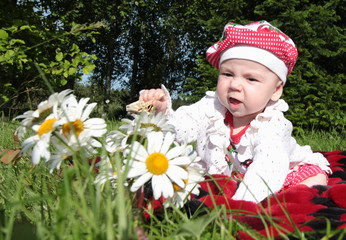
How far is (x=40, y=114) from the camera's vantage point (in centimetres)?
100

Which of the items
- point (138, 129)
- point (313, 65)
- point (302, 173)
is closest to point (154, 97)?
point (138, 129)

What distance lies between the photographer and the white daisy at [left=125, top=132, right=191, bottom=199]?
→ 0.95 meters

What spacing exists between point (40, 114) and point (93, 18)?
11911 millimetres

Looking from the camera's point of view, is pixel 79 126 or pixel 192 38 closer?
pixel 79 126

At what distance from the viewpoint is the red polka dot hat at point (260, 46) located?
195 cm

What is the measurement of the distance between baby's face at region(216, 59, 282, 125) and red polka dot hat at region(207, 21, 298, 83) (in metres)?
0.04

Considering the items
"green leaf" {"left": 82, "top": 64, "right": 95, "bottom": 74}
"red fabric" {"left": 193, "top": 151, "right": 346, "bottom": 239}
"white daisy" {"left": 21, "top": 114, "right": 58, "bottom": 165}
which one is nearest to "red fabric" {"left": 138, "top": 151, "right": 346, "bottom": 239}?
"red fabric" {"left": 193, "top": 151, "right": 346, "bottom": 239}

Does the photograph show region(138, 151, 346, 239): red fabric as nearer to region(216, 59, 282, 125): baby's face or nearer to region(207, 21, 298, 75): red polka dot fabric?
region(216, 59, 282, 125): baby's face

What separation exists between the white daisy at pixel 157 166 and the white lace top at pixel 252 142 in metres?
0.72

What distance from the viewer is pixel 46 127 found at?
93cm

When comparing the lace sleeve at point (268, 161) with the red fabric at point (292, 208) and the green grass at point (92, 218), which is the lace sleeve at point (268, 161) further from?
the green grass at point (92, 218)

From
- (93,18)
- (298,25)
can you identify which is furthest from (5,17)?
(93,18)

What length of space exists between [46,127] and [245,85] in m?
1.31

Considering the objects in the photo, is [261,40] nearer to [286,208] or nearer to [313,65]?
[286,208]
